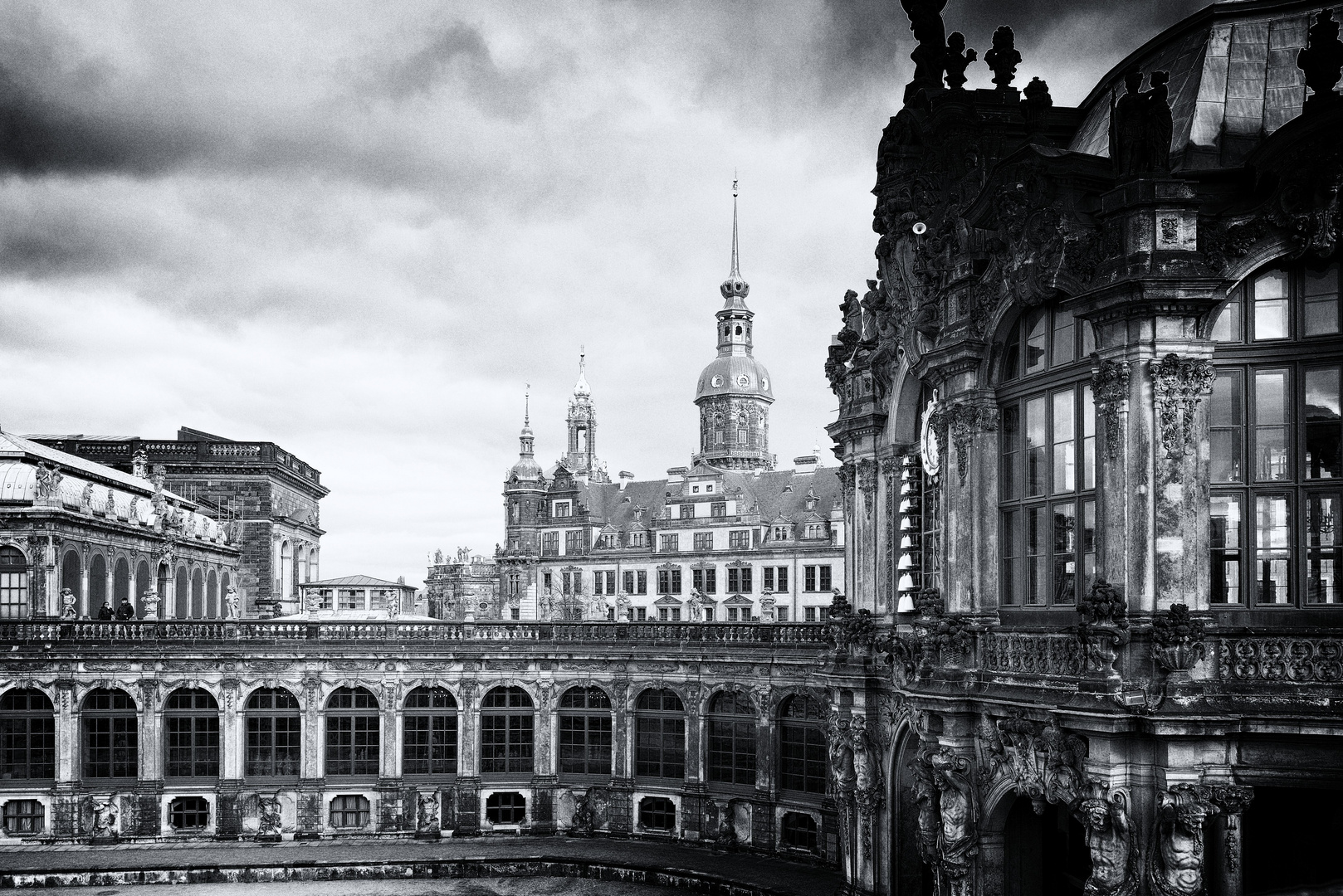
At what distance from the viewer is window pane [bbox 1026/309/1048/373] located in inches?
708

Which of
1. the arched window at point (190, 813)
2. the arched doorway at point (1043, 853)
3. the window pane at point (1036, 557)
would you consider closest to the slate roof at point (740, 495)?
the arched window at point (190, 813)

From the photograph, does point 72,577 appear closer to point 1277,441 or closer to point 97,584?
point 97,584

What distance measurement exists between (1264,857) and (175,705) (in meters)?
35.2

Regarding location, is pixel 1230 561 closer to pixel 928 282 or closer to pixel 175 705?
pixel 928 282

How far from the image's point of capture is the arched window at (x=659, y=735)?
4078cm

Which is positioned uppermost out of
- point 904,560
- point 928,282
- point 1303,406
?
point 928,282

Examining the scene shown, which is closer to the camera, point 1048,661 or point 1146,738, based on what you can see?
point 1146,738

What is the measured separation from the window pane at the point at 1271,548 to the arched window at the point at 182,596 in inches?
1982

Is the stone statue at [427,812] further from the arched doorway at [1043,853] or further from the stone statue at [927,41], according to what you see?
the stone statue at [927,41]

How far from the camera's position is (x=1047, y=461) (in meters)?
17.8

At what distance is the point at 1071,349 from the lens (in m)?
17.3

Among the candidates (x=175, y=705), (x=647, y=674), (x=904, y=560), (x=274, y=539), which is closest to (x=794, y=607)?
(x=274, y=539)

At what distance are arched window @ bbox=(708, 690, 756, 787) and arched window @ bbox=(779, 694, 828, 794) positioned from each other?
114cm

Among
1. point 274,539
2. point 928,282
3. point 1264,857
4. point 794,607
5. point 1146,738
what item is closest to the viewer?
point 1146,738
